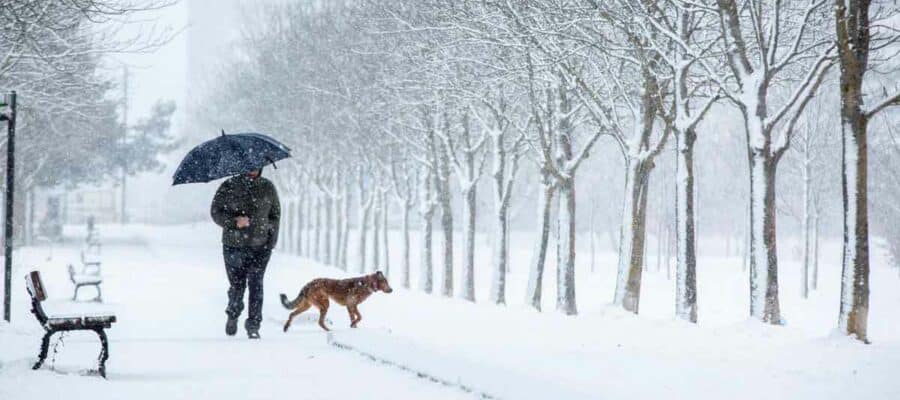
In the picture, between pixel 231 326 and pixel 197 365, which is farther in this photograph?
pixel 231 326

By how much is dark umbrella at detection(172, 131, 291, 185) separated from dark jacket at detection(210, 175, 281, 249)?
0.20 m

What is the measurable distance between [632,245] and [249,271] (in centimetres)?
A: 752

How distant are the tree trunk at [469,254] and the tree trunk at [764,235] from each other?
10583 millimetres

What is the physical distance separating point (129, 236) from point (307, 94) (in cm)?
2466

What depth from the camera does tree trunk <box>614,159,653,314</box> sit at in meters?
14.9

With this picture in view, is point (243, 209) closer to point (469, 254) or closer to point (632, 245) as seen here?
point (632, 245)

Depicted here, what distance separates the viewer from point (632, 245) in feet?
49.5

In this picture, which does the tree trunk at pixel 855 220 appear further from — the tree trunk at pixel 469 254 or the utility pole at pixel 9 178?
the tree trunk at pixel 469 254

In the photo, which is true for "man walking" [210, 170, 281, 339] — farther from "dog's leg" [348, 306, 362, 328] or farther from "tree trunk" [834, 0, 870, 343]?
"tree trunk" [834, 0, 870, 343]

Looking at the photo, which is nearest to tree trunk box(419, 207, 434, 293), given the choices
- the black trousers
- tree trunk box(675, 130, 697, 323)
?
tree trunk box(675, 130, 697, 323)

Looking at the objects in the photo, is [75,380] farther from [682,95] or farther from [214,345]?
[682,95]

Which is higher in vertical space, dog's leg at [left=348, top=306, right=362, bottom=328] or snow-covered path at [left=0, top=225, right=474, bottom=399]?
dog's leg at [left=348, top=306, right=362, bottom=328]

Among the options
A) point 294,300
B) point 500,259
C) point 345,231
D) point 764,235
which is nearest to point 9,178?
point 294,300

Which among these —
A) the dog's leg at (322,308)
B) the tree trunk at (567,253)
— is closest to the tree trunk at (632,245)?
the tree trunk at (567,253)
